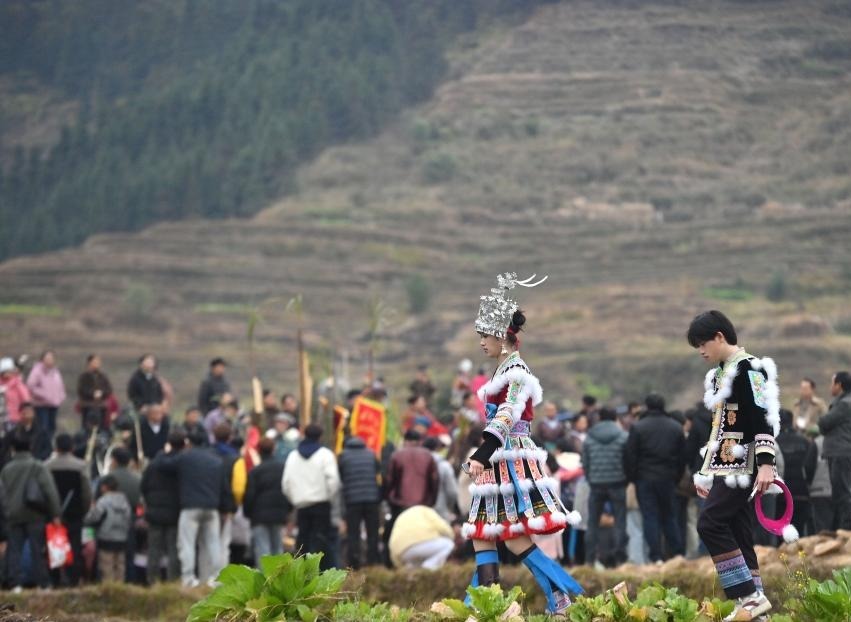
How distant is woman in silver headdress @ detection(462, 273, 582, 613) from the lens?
35.1 feet

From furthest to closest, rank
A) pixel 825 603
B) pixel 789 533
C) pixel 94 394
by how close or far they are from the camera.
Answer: pixel 94 394 < pixel 789 533 < pixel 825 603

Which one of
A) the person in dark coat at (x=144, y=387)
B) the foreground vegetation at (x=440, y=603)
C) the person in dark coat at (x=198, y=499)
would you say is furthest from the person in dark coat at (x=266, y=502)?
the foreground vegetation at (x=440, y=603)

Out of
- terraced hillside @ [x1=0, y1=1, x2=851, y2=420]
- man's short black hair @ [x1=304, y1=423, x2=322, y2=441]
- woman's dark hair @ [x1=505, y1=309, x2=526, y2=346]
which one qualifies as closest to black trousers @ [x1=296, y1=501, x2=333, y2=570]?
man's short black hair @ [x1=304, y1=423, x2=322, y2=441]

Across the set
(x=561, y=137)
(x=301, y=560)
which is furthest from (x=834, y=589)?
(x=561, y=137)

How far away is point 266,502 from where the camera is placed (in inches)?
672

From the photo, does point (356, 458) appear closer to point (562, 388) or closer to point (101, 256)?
point (562, 388)

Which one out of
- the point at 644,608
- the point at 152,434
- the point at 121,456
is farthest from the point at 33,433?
the point at 644,608

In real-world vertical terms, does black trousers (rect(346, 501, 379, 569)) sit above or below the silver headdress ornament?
below

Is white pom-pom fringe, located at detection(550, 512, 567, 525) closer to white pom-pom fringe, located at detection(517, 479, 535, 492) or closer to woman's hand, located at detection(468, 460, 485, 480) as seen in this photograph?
white pom-pom fringe, located at detection(517, 479, 535, 492)

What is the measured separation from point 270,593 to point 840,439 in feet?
22.4

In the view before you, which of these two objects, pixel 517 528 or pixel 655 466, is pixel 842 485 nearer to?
pixel 655 466

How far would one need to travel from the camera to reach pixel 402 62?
391 feet

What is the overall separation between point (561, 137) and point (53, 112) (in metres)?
49.2

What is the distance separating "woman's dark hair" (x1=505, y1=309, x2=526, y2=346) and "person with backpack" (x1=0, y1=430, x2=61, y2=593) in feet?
22.0
